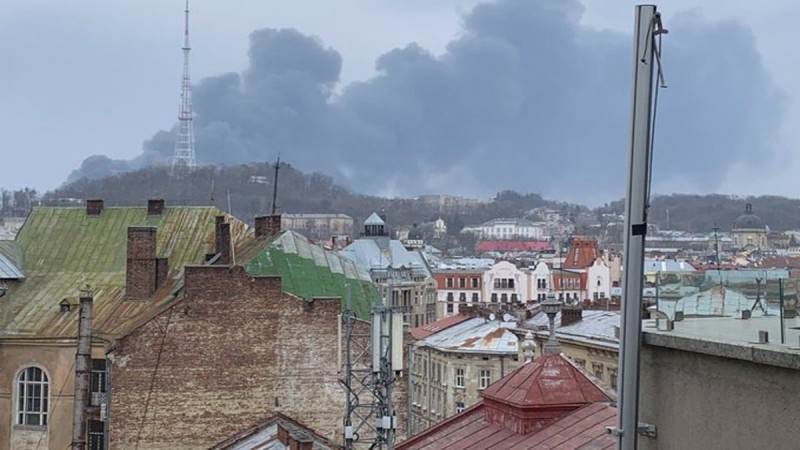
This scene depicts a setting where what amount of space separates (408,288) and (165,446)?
8111 centimetres

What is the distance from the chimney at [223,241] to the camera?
122ft

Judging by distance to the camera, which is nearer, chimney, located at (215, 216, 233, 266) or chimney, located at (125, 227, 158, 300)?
chimney, located at (215, 216, 233, 266)

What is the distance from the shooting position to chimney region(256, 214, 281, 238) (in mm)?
38922

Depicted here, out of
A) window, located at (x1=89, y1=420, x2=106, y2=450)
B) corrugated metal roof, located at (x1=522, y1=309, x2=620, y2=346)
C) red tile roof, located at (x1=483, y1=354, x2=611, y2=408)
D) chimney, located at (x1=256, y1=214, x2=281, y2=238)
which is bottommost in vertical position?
window, located at (x1=89, y1=420, x2=106, y2=450)

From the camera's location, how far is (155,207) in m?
42.4

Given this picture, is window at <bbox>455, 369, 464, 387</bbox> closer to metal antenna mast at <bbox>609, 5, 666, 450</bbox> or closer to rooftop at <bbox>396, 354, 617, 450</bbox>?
rooftop at <bbox>396, 354, 617, 450</bbox>

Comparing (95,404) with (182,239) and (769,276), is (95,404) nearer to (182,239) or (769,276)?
(182,239)

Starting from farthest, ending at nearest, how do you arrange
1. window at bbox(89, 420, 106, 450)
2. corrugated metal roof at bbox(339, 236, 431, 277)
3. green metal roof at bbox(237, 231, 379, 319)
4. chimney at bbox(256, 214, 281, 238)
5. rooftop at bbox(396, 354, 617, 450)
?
corrugated metal roof at bbox(339, 236, 431, 277)
chimney at bbox(256, 214, 281, 238)
green metal roof at bbox(237, 231, 379, 319)
window at bbox(89, 420, 106, 450)
rooftop at bbox(396, 354, 617, 450)

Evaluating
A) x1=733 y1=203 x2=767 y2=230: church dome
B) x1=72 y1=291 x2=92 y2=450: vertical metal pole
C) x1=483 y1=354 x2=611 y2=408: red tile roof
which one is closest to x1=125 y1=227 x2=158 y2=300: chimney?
x1=72 y1=291 x2=92 y2=450: vertical metal pole

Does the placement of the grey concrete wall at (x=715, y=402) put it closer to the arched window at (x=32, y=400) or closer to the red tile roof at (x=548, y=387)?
the red tile roof at (x=548, y=387)

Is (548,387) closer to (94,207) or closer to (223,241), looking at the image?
(223,241)

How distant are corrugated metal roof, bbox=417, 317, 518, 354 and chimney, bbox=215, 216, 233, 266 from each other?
1043 inches

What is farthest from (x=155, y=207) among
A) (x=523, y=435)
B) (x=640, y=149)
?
(x=640, y=149)

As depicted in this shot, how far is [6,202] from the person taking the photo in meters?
170
